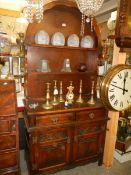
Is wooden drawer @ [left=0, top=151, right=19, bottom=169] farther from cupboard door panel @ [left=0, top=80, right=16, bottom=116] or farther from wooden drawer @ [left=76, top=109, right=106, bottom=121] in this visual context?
wooden drawer @ [left=76, top=109, right=106, bottom=121]

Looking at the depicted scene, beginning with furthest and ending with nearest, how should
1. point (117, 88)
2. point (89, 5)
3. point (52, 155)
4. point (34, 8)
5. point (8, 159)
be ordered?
1. point (52, 155)
2. point (117, 88)
3. point (8, 159)
4. point (34, 8)
5. point (89, 5)

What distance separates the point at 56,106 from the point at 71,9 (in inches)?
49.8

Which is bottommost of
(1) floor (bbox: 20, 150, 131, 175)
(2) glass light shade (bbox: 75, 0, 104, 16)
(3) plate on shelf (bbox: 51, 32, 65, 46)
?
(1) floor (bbox: 20, 150, 131, 175)

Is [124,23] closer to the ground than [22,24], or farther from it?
closer to the ground

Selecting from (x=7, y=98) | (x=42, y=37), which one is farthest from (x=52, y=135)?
(x=42, y=37)

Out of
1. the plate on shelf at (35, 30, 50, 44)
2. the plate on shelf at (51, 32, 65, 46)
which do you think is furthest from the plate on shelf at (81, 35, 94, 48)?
the plate on shelf at (35, 30, 50, 44)

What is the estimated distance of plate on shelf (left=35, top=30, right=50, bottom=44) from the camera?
1998 mm

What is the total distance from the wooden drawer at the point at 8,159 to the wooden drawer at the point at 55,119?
411mm

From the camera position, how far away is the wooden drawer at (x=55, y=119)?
5.90 ft

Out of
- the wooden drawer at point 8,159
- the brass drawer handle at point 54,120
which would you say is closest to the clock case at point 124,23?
the brass drawer handle at point 54,120

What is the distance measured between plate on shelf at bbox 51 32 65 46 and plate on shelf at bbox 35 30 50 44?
0.07 metres

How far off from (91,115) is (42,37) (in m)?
1.14

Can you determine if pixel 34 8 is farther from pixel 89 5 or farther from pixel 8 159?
pixel 8 159

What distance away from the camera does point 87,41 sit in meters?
2.27
